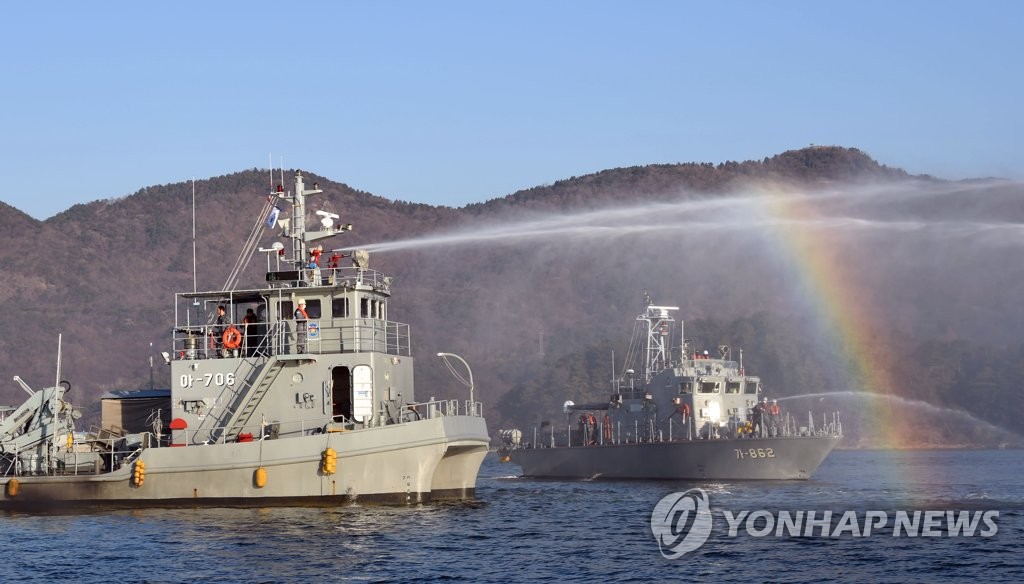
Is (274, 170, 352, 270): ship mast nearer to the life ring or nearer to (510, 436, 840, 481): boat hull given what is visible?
the life ring

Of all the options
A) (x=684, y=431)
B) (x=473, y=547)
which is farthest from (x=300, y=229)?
(x=684, y=431)

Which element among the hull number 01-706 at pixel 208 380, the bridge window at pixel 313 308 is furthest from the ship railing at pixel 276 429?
the bridge window at pixel 313 308

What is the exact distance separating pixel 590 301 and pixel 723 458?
115070mm

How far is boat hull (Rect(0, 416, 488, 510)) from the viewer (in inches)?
1469

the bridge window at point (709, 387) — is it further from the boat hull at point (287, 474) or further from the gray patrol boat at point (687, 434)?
the boat hull at point (287, 474)

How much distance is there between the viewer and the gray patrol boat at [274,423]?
123 ft

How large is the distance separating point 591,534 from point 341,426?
25.7ft

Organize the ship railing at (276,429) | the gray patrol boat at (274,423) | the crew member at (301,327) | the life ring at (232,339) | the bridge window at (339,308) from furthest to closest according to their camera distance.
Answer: the bridge window at (339,308), the crew member at (301,327), the life ring at (232,339), the ship railing at (276,429), the gray patrol boat at (274,423)

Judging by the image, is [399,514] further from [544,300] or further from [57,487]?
[544,300]

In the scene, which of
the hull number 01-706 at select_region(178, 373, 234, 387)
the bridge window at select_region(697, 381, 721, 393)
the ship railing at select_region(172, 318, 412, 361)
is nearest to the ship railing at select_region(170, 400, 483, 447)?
the hull number 01-706 at select_region(178, 373, 234, 387)

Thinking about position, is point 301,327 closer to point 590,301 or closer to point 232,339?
point 232,339

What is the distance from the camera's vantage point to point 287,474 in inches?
1471

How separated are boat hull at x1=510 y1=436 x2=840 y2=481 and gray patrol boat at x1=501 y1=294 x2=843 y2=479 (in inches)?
1.7

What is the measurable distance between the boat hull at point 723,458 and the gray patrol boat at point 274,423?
62.5 ft
